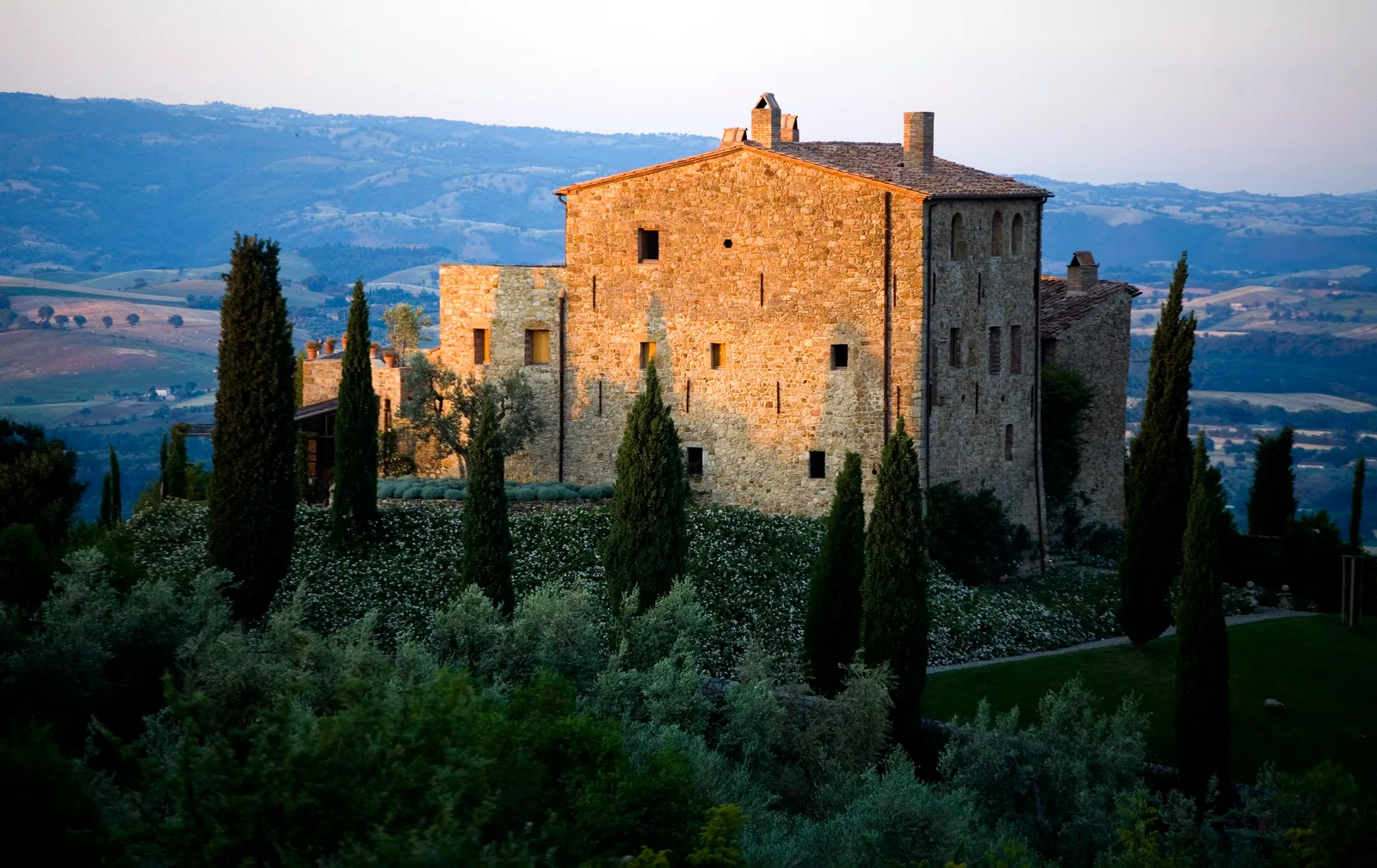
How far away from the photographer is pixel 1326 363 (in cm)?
15038

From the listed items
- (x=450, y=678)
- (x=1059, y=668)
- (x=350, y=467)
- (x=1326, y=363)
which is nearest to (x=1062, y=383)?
(x=1059, y=668)

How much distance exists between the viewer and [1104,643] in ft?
119

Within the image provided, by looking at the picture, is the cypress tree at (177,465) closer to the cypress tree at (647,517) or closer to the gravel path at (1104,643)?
the cypress tree at (647,517)

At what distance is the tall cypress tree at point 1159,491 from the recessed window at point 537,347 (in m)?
15.1

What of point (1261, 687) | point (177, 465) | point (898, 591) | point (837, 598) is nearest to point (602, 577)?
point (837, 598)

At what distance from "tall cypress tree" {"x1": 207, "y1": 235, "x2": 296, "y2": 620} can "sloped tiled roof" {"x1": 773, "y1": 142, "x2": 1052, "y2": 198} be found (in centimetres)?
1375

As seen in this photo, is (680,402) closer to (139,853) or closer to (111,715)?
(111,715)

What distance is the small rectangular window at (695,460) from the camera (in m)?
41.0

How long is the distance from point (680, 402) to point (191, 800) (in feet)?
85.3

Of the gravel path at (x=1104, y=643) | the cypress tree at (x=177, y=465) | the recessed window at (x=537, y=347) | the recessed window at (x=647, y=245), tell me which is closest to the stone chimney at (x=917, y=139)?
the recessed window at (x=647, y=245)

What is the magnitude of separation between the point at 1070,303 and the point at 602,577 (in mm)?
18237

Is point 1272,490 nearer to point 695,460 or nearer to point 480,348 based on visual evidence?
point 695,460

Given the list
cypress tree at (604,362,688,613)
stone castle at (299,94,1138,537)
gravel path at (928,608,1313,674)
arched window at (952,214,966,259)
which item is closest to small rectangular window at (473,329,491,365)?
stone castle at (299,94,1138,537)

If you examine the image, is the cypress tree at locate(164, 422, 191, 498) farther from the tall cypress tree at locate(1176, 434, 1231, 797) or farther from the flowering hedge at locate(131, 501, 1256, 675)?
the tall cypress tree at locate(1176, 434, 1231, 797)
